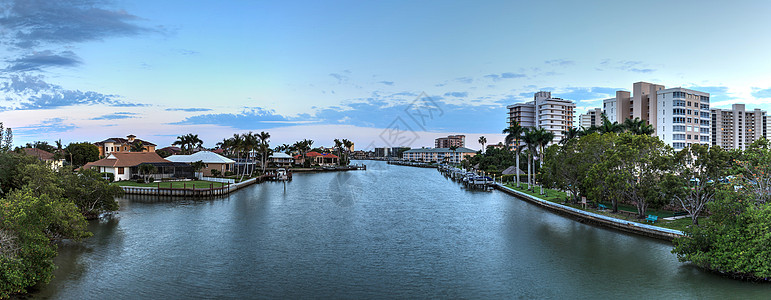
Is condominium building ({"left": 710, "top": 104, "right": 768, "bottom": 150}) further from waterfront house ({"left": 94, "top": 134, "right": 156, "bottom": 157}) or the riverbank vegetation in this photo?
waterfront house ({"left": 94, "top": 134, "right": 156, "bottom": 157})

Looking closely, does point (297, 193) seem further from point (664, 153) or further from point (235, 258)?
point (664, 153)

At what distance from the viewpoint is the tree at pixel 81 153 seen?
3221 inches

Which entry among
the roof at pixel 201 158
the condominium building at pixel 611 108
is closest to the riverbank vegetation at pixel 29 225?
the roof at pixel 201 158

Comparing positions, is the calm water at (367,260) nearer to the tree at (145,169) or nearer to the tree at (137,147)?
the tree at (145,169)

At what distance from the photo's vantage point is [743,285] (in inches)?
695

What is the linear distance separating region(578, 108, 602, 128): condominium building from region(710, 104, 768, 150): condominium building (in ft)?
97.2

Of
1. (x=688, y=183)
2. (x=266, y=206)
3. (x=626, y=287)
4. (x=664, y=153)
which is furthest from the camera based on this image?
(x=266, y=206)

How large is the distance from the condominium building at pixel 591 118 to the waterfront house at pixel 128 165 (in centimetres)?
11347

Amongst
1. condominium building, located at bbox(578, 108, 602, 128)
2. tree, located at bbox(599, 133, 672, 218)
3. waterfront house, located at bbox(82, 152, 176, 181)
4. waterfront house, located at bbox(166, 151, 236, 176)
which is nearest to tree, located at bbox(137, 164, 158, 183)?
waterfront house, located at bbox(82, 152, 176, 181)

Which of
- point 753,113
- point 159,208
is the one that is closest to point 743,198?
point 159,208

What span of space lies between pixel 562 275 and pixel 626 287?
2.80 metres

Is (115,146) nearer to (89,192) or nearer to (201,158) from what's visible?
(201,158)

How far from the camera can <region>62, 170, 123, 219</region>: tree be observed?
31.7m

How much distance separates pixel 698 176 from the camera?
1042 inches
